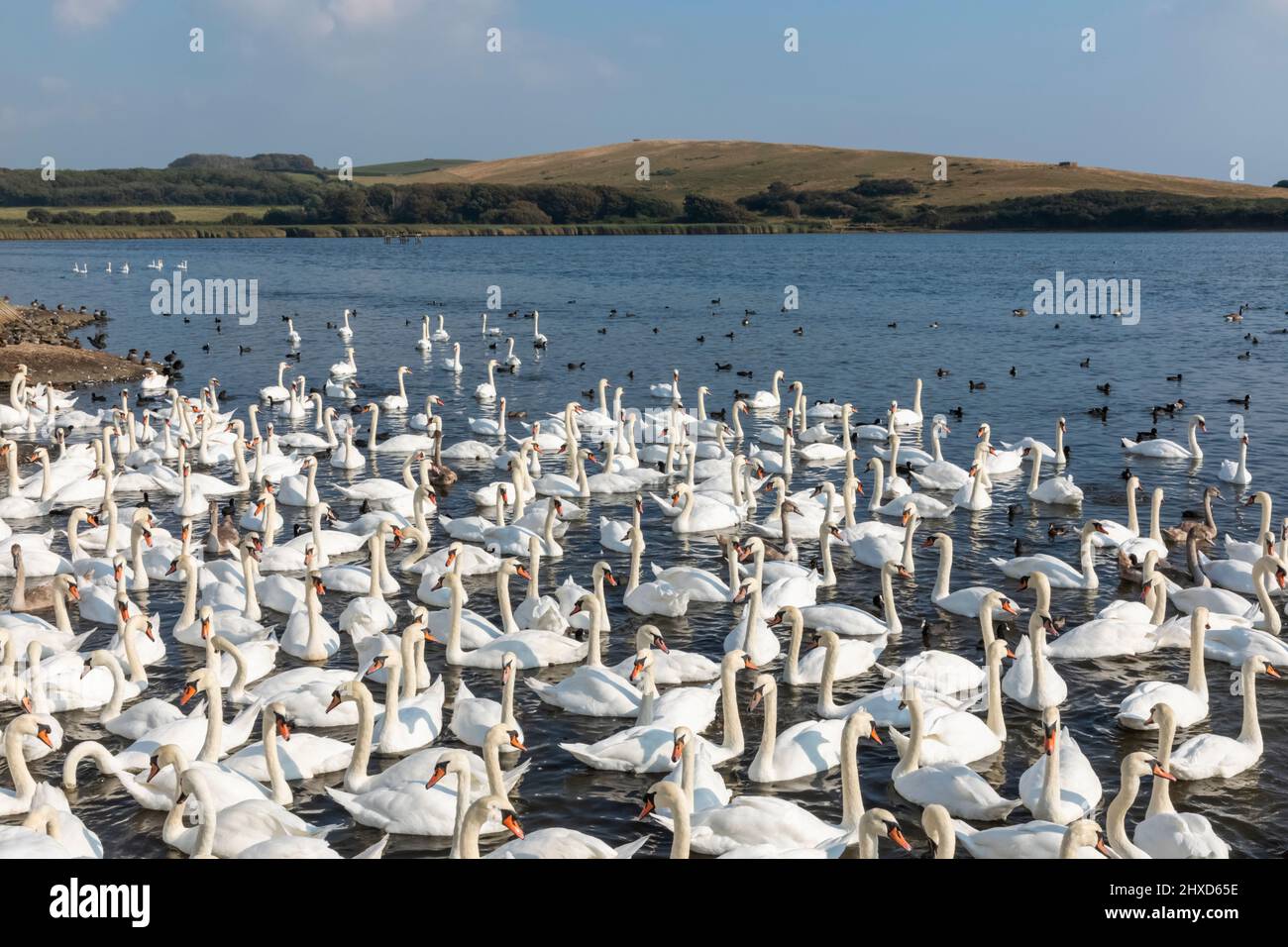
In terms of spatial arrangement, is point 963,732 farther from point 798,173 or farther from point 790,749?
point 798,173

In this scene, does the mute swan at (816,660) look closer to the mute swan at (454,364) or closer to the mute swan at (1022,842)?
the mute swan at (1022,842)

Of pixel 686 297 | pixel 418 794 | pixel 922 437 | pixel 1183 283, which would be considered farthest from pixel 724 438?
pixel 1183 283

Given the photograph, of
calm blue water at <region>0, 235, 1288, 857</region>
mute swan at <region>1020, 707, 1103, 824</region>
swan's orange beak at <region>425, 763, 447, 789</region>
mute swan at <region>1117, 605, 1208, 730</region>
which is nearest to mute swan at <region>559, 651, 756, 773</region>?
calm blue water at <region>0, 235, 1288, 857</region>

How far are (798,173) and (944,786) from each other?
16182 cm

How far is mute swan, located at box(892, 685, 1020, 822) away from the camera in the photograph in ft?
34.9

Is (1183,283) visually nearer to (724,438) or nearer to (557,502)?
(724,438)

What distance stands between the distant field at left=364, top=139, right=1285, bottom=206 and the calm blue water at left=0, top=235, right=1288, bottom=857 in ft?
Result: 116

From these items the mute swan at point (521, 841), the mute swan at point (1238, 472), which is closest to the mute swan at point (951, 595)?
the mute swan at point (521, 841)

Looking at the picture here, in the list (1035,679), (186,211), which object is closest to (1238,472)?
(1035,679)

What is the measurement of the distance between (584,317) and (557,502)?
128 ft

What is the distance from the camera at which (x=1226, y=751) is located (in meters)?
11.6

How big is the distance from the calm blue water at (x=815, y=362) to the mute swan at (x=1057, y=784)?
2.33 ft

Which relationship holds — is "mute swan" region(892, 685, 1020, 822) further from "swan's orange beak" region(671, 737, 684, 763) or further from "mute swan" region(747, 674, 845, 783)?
"swan's orange beak" region(671, 737, 684, 763)

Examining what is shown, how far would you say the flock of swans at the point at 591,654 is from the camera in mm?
10078
